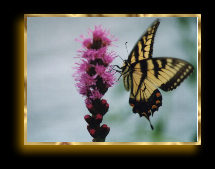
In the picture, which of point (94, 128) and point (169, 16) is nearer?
point (94, 128)

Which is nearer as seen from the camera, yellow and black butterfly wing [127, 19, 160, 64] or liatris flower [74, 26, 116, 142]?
liatris flower [74, 26, 116, 142]

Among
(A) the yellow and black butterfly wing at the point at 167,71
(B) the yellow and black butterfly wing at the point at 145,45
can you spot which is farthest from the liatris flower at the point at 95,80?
(A) the yellow and black butterfly wing at the point at 167,71

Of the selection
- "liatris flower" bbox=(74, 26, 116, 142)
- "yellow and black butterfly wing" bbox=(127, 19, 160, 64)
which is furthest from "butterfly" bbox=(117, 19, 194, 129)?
"liatris flower" bbox=(74, 26, 116, 142)

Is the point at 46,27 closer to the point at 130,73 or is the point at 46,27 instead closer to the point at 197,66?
the point at 130,73

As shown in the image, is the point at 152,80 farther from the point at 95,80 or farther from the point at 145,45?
the point at 95,80

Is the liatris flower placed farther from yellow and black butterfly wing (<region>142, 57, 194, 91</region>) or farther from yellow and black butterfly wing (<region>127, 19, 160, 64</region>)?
yellow and black butterfly wing (<region>142, 57, 194, 91</region>)

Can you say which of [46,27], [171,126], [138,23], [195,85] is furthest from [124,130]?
[46,27]
